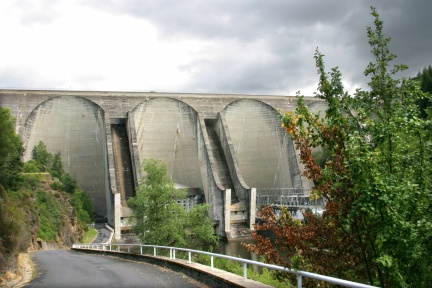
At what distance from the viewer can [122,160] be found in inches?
1690

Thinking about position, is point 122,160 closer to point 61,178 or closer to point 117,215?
point 61,178

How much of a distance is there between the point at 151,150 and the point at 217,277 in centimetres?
3846

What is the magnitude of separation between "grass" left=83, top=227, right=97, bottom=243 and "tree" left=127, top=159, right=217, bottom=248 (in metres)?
10.5

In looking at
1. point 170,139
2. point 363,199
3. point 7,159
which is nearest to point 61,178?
point 170,139

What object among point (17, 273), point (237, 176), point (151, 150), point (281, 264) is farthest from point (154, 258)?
point (151, 150)

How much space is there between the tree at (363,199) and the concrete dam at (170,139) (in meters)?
33.9

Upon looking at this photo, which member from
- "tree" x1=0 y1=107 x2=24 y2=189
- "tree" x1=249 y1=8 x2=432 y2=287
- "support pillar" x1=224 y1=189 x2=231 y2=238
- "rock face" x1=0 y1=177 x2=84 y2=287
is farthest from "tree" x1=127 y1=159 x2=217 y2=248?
"tree" x1=249 y1=8 x2=432 y2=287

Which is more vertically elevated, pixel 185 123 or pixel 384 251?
pixel 185 123

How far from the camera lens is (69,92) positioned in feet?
147

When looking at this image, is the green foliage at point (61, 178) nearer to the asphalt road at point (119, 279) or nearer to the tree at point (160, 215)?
the tree at point (160, 215)

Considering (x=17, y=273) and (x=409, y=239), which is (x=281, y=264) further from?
(x=17, y=273)

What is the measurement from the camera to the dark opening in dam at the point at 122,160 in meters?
40.6

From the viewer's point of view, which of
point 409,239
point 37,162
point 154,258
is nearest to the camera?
point 409,239

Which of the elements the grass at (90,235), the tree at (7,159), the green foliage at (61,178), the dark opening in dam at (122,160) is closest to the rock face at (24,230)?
the grass at (90,235)
